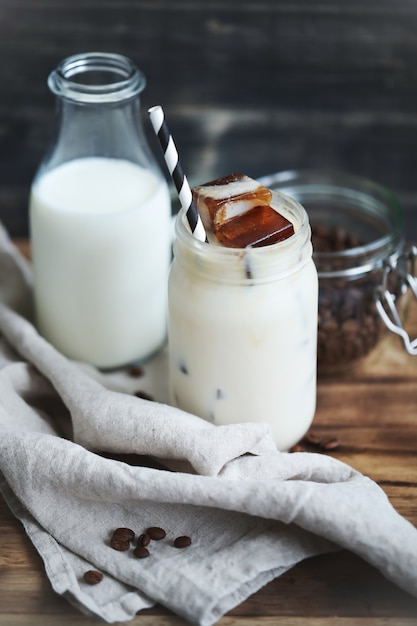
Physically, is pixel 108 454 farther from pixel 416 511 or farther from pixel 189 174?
pixel 189 174

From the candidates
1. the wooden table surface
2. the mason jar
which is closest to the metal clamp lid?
the mason jar

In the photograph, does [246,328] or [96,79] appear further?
[96,79]

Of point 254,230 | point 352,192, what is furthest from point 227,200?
point 352,192

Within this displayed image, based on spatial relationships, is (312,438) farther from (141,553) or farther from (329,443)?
(141,553)

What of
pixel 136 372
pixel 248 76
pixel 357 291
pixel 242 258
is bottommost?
pixel 136 372

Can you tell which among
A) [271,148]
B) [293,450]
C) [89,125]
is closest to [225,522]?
[293,450]

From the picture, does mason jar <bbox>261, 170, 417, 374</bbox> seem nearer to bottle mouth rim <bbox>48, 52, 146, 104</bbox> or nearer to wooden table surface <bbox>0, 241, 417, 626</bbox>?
wooden table surface <bbox>0, 241, 417, 626</bbox>
